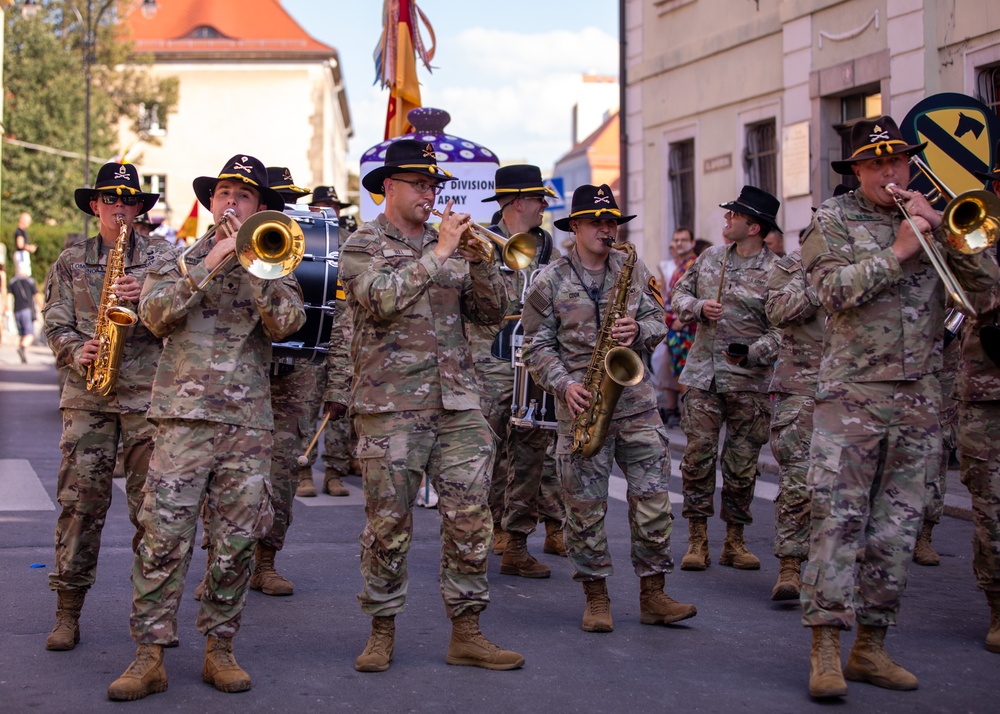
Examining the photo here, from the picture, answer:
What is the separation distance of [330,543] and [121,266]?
119 inches

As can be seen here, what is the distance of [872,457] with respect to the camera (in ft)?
18.5

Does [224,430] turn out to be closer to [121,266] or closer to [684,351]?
[121,266]

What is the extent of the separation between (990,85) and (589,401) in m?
9.02

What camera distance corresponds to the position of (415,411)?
5.93 metres

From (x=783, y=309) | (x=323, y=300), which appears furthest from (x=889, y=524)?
(x=323, y=300)

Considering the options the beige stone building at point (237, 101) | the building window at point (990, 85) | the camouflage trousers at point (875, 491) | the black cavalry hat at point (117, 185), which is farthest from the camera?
the beige stone building at point (237, 101)

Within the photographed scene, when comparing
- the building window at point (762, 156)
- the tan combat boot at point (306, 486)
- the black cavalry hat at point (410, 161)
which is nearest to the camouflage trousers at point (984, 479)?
the black cavalry hat at point (410, 161)

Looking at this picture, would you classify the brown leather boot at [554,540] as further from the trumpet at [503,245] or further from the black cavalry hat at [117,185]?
the black cavalry hat at [117,185]

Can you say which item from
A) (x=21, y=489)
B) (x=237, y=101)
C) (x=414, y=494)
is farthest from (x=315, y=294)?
(x=237, y=101)

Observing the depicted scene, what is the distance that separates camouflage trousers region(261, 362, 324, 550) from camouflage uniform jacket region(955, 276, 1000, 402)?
138 inches

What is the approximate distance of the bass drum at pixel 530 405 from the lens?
313 inches

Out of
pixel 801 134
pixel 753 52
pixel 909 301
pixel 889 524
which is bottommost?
pixel 889 524

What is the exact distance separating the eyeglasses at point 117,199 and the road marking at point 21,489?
4031 millimetres

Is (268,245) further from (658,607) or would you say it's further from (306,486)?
(306,486)
